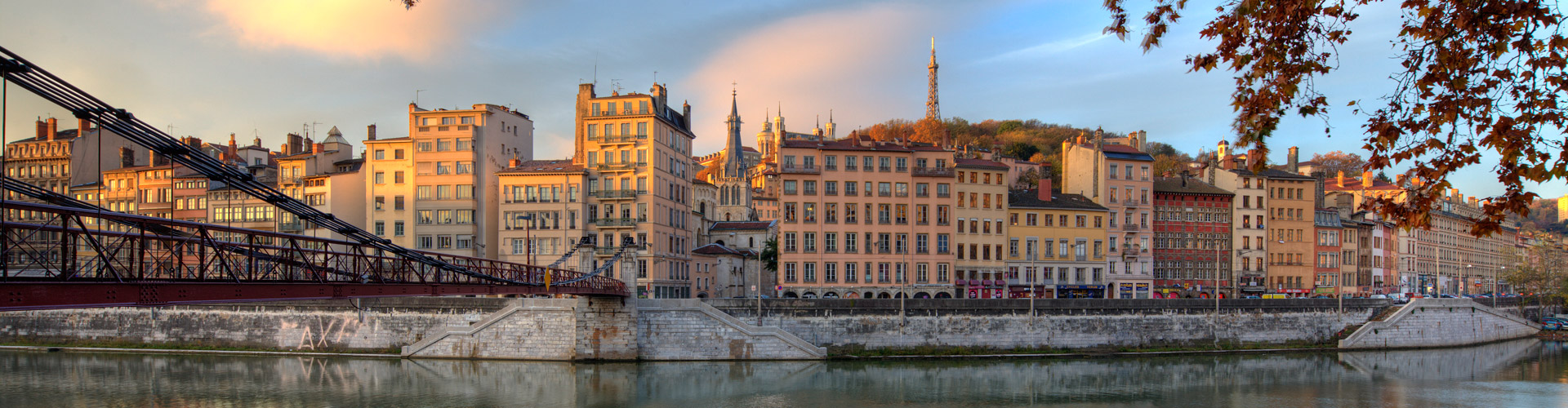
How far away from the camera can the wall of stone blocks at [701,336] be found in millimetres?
50219

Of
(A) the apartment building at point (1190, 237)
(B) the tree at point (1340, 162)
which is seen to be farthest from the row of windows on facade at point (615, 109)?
(B) the tree at point (1340, 162)

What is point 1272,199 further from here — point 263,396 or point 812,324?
point 263,396

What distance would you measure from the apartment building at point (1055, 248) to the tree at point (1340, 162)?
68.5 m

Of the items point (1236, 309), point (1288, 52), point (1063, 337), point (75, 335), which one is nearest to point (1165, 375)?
point (1063, 337)

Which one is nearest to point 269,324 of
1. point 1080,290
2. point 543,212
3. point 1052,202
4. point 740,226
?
point 543,212

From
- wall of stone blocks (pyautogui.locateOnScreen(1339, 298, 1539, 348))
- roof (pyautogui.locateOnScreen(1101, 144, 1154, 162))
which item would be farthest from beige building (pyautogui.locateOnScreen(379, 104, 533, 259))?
wall of stone blocks (pyautogui.locateOnScreen(1339, 298, 1539, 348))

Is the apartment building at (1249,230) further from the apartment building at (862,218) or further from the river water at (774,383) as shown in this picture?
the apartment building at (862,218)

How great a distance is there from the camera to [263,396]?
41750 millimetres

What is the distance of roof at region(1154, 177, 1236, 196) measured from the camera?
80.2 m

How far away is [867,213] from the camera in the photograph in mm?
66438

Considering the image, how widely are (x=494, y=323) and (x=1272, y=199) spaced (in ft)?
202

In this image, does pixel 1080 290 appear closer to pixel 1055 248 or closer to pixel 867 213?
pixel 1055 248

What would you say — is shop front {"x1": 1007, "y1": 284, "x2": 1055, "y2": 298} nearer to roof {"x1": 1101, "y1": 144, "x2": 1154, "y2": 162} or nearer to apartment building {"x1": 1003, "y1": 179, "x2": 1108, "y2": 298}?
apartment building {"x1": 1003, "y1": 179, "x2": 1108, "y2": 298}

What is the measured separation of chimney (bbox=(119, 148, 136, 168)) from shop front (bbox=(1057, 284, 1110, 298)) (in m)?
72.8
